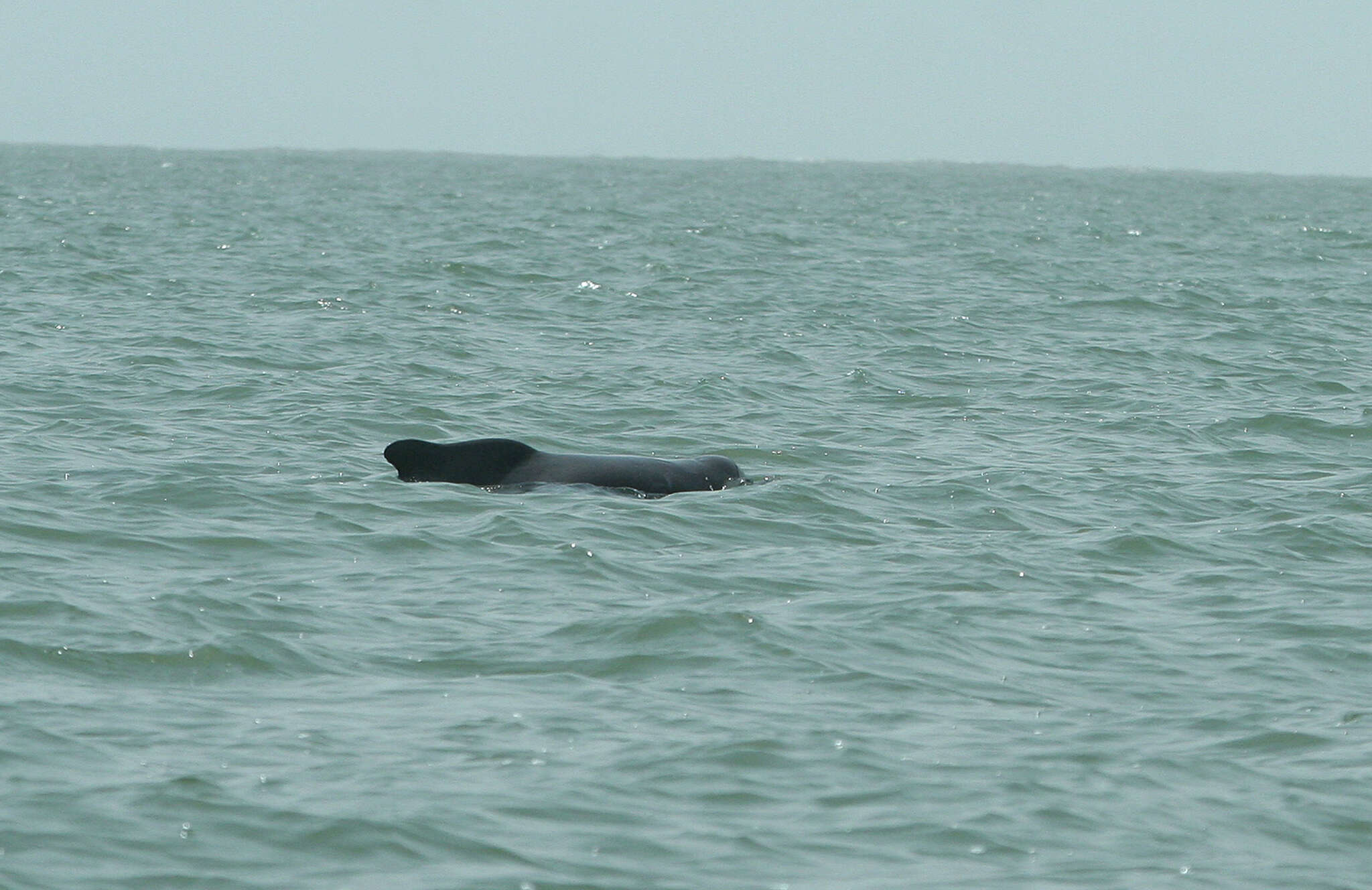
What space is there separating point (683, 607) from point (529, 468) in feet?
13.1

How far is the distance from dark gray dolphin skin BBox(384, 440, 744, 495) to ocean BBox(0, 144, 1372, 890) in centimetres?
31

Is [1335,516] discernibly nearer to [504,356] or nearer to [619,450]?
[619,450]

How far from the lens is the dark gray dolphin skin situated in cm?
1510

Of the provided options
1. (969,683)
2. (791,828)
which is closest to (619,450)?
(969,683)

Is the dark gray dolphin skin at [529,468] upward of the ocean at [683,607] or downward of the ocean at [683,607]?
upward

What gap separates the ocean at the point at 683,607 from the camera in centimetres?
805

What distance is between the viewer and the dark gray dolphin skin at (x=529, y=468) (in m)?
15.1

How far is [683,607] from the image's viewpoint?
1150cm

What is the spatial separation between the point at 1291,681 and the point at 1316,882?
2852mm

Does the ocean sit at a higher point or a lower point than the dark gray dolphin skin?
lower

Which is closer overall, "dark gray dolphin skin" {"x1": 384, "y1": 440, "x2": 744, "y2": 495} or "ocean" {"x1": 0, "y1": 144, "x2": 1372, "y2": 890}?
"ocean" {"x1": 0, "y1": 144, "x2": 1372, "y2": 890}

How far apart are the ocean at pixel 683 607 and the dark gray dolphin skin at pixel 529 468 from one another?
31 cm

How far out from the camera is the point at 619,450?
56.3ft

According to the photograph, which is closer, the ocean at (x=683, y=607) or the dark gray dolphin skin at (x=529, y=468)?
the ocean at (x=683, y=607)
